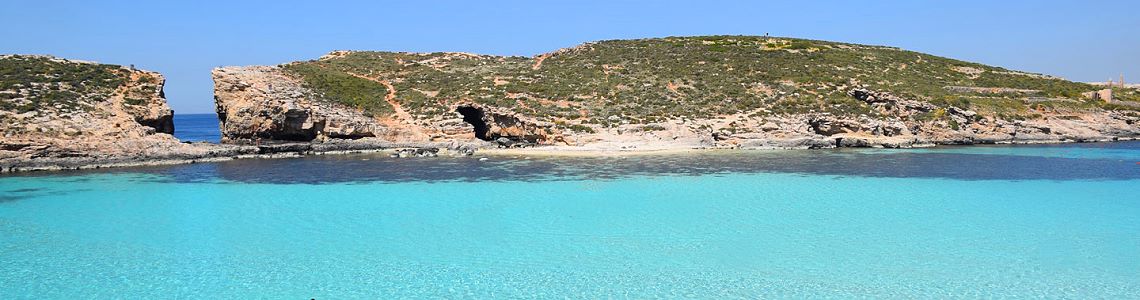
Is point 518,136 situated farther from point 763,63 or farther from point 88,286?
point 88,286

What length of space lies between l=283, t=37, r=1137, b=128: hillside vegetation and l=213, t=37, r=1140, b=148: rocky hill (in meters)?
0.17

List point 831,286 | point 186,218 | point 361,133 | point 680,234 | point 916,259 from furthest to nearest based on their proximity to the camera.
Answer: point 361,133 → point 186,218 → point 680,234 → point 916,259 → point 831,286

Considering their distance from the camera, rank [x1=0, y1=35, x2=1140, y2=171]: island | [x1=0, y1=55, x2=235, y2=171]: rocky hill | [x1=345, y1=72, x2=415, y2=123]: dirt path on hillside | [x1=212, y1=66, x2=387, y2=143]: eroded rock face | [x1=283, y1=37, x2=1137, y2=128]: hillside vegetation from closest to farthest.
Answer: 1. [x1=0, y1=55, x2=235, y2=171]: rocky hill
2. [x1=0, y1=35, x2=1140, y2=171]: island
3. [x1=212, y1=66, x2=387, y2=143]: eroded rock face
4. [x1=345, y1=72, x2=415, y2=123]: dirt path on hillside
5. [x1=283, y1=37, x2=1137, y2=128]: hillside vegetation

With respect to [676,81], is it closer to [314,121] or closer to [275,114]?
[314,121]

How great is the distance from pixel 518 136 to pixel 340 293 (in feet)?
112

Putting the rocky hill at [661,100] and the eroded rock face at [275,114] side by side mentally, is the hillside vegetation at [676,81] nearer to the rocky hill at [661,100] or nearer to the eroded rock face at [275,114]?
the rocky hill at [661,100]

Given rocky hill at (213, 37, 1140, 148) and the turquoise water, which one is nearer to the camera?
the turquoise water

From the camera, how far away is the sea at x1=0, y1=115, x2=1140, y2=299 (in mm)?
11305

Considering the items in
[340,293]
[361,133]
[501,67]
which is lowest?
[340,293]

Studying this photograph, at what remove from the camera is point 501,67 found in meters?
58.5

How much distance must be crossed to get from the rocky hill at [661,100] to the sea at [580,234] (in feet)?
49.1

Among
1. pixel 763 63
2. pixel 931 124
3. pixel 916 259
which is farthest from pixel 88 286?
pixel 763 63

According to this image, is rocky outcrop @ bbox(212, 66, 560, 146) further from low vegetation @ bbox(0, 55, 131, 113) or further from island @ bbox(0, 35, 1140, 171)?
low vegetation @ bbox(0, 55, 131, 113)

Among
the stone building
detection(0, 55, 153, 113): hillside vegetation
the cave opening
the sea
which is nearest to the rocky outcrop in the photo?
the cave opening
